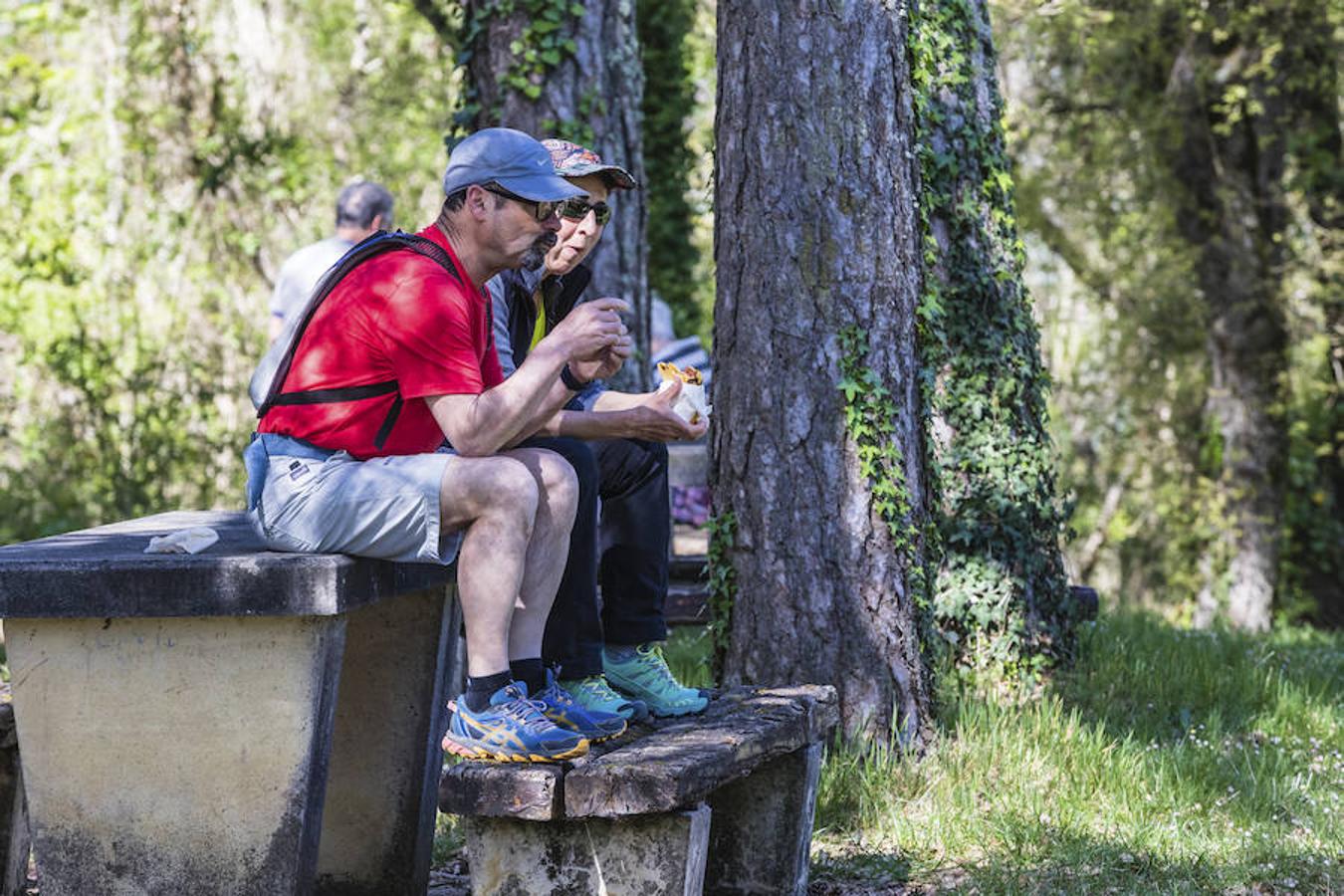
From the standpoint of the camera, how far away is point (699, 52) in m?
21.7

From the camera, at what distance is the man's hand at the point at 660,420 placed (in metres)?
4.04

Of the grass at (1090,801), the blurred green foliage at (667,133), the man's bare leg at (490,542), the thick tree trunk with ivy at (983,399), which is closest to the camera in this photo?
the man's bare leg at (490,542)

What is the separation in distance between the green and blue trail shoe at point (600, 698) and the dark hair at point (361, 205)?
12.6ft

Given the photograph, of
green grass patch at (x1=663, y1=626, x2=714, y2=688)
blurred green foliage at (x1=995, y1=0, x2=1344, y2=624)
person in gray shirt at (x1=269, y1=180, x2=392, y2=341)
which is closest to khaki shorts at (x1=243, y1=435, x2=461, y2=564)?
green grass patch at (x1=663, y1=626, x2=714, y2=688)

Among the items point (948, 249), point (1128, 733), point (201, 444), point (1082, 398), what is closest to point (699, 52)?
point (1082, 398)

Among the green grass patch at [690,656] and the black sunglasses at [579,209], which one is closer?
the black sunglasses at [579,209]

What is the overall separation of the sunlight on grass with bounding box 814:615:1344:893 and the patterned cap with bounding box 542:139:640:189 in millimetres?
1781

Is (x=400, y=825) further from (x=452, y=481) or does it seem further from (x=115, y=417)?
(x=115, y=417)

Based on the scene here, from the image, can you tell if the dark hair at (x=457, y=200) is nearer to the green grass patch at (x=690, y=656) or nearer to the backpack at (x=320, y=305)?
the backpack at (x=320, y=305)

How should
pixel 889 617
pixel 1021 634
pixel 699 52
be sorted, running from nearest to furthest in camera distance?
pixel 889 617
pixel 1021 634
pixel 699 52

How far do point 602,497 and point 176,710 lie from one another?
125 cm

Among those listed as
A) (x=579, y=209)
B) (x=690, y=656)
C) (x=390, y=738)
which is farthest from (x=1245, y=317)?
(x=390, y=738)

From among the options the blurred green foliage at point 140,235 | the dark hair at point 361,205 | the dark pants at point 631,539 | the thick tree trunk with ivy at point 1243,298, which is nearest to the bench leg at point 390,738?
the dark pants at point 631,539

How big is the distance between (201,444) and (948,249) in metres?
6.41
